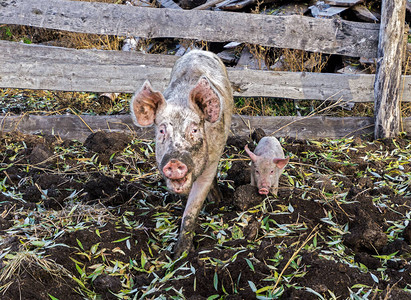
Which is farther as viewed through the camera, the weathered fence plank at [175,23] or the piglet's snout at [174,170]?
the weathered fence plank at [175,23]

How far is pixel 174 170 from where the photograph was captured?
319 cm

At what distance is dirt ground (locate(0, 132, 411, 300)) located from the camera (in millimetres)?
3113

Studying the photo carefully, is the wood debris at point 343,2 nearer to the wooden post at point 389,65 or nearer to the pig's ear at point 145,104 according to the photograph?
the wooden post at point 389,65

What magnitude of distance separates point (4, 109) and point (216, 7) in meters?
3.79

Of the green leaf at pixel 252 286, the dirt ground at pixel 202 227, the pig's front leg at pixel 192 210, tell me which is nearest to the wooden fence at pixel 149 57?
the dirt ground at pixel 202 227

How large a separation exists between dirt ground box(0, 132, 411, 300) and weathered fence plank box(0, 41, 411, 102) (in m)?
0.73

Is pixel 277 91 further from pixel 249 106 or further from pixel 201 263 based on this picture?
pixel 201 263

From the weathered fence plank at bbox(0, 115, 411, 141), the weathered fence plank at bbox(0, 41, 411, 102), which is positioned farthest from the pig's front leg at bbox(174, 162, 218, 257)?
the weathered fence plank at bbox(0, 41, 411, 102)

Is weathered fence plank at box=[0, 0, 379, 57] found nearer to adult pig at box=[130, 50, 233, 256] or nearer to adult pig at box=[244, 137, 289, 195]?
adult pig at box=[244, 137, 289, 195]

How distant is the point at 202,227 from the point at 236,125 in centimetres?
259

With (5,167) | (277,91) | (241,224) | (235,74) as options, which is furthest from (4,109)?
(241,224)

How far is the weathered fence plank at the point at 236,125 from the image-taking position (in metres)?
6.16

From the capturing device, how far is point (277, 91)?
20.8 feet

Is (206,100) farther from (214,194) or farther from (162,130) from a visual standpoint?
(214,194)
